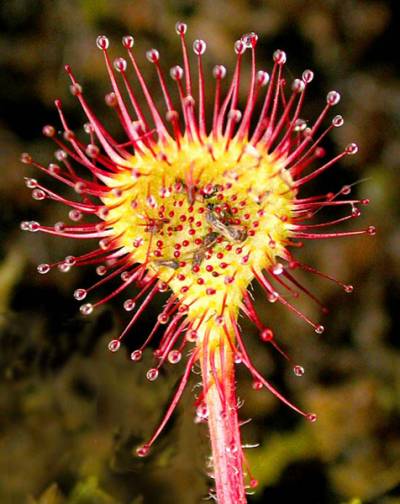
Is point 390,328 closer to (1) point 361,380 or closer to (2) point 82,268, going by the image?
(1) point 361,380

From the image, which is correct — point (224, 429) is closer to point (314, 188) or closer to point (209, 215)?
point (209, 215)

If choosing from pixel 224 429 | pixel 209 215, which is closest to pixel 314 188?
pixel 209 215

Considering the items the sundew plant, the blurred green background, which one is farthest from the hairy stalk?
the blurred green background

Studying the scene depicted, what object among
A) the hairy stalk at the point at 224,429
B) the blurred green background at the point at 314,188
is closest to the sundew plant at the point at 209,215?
the hairy stalk at the point at 224,429

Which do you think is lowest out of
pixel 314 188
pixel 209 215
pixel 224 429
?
pixel 224 429

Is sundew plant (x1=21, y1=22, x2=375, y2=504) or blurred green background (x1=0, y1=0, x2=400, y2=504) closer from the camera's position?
sundew plant (x1=21, y1=22, x2=375, y2=504)

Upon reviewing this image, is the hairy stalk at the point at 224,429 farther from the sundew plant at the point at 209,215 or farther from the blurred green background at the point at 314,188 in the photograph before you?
the blurred green background at the point at 314,188

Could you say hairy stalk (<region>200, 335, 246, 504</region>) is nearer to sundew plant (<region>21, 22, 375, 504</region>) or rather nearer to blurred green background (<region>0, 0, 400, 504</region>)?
sundew plant (<region>21, 22, 375, 504</region>)

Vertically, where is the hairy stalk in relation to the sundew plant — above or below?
below
